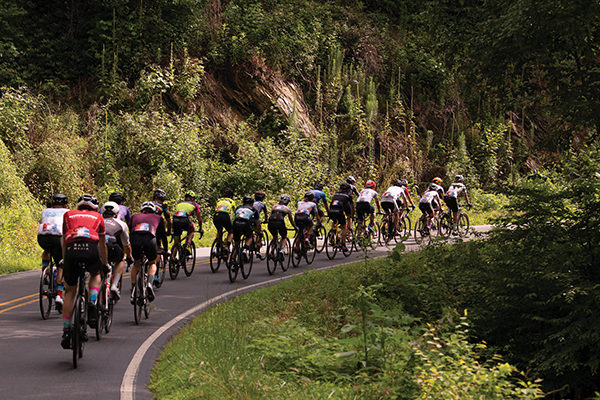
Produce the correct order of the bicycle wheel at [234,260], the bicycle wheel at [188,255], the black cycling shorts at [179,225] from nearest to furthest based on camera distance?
the bicycle wheel at [234,260] → the black cycling shorts at [179,225] → the bicycle wheel at [188,255]

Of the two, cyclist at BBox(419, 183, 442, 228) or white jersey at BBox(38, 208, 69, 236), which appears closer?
white jersey at BBox(38, 208, 69, 236)

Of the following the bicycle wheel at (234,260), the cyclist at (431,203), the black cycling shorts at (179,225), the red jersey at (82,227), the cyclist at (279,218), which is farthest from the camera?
the cyclist at (431,203)

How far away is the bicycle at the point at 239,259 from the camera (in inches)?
567

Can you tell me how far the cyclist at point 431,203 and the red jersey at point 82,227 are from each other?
51.7 feet

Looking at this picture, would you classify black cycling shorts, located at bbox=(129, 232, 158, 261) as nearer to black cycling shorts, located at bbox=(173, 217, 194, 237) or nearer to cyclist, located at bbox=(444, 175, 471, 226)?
black cycling shorts, located at bbox=(173, 217, 194, 237)

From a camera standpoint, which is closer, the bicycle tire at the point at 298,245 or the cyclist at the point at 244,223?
the cyclist at the point at 244,223

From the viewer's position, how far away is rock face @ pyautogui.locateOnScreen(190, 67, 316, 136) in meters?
30.8

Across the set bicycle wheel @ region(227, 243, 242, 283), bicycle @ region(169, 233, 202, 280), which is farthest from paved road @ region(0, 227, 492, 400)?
bicycle @ region(169, 233, 202, 280)

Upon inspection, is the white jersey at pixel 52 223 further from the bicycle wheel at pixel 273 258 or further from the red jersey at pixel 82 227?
the bicycle wheel at pixel 273 258

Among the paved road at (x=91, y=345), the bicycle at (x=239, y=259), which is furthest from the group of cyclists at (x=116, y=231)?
the paved road at (x=91, y=345)

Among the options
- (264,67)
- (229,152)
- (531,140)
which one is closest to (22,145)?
(229,152)

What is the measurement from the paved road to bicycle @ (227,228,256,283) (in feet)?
1.23

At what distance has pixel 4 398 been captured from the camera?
6449 millimetres

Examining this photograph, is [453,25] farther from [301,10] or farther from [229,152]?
[301,10]
